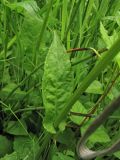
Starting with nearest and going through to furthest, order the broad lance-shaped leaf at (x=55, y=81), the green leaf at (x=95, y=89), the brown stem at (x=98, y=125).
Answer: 1. the brown stem at (x=98, y=125)
2. the broad lance-shaped leaf at (x=55, y=81)
3. the green leaf at (x=95, y=89)

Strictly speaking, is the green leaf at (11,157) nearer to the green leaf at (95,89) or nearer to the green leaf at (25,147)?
the green leaf at (25,147)

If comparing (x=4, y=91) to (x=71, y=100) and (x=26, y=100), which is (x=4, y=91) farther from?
(x=71, y=100)

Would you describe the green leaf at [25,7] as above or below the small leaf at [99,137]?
above

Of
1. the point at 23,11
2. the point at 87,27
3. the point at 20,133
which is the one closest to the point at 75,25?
the point at 87,27

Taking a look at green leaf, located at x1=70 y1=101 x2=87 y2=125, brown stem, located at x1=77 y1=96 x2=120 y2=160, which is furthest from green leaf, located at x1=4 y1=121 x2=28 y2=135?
brown stem, located at x1=77 y1=96 x2=120 y2=160

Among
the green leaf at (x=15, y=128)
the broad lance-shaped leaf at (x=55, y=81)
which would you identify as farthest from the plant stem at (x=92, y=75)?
the green leaf at (x=15, y=128)

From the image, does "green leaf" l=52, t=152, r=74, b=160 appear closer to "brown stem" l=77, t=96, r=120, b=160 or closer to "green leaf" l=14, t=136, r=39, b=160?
"green leaf" l=14, t=136, r=39, b=160
